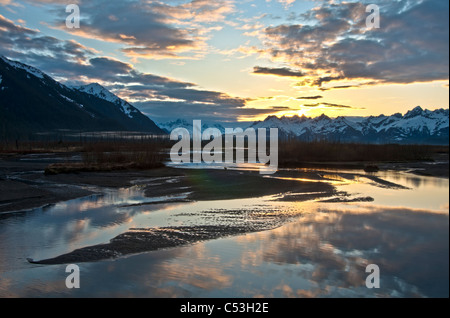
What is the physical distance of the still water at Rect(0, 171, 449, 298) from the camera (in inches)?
321

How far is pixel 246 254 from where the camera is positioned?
34.3 feet

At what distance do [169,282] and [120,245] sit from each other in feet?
10.5

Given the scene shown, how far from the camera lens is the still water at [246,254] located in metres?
8.16

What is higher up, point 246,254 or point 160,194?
point 160,194

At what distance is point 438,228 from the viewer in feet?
43.2
